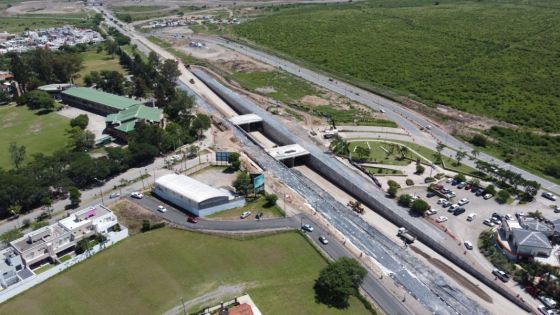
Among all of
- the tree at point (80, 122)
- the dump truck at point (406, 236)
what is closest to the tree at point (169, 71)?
the tree at point (80, 122)

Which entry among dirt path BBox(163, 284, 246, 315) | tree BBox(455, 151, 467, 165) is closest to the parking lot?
tree BBox(455, 151, 467, 165)

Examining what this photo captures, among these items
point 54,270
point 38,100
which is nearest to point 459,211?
point 54,270

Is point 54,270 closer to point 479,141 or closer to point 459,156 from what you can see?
point 459,156

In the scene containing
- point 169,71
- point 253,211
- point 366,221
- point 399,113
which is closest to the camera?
point 253,211

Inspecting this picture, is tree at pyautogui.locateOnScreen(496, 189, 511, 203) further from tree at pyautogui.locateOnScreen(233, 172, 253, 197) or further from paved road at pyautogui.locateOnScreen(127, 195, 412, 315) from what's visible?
tree at pyautogui.locateOnScreen(233, 172, 253, 197)

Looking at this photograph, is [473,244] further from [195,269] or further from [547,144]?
[547,144]

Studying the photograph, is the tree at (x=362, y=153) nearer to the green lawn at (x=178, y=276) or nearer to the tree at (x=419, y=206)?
the tree at (x=419, y=206)

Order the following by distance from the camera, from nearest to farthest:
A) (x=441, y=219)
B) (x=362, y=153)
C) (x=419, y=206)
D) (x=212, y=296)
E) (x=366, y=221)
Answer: (x=212, y=296)
(x=441, y=219)
(x=419, y=206)
(x=366, y=221)
(x=362, y=153)
